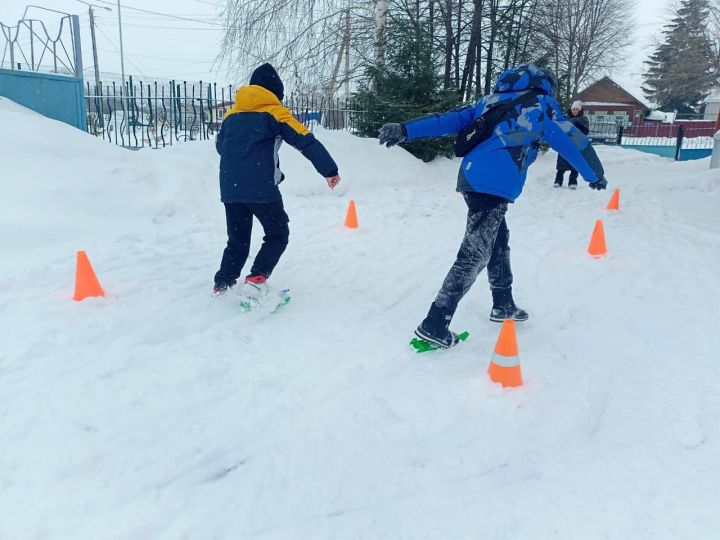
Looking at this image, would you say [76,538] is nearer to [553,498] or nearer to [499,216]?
[553,498]

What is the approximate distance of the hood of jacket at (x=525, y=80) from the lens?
319 centimetres

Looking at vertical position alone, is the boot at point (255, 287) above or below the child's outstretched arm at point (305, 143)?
below

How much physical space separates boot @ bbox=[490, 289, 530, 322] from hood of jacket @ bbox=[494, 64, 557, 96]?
1438mm

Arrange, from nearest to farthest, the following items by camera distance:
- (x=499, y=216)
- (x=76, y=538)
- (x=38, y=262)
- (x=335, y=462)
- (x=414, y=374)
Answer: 1. (x=76, y=538)
2. (x=335, y=462)
3. (x=414, y=374)
4. (x=499, y=216)
5. (x=38, y=262)

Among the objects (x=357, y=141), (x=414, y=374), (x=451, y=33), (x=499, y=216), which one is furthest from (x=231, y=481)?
(x=451, y=33)

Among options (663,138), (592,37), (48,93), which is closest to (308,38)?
(48,93)

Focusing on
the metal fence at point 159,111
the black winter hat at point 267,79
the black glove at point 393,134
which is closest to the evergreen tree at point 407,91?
the metal fence at point 159,111

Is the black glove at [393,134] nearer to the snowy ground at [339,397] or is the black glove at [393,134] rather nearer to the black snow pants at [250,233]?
the black snow pants at [250,233]

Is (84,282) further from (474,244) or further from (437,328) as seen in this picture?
→ (474,244)

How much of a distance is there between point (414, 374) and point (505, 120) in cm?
164

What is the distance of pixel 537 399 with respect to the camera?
9.35ft

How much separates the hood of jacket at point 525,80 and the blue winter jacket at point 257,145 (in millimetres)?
1262

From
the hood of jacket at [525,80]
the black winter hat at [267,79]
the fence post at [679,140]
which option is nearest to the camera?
the hood of jacket at [525,80]

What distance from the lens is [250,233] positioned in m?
4.12
